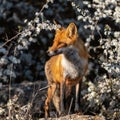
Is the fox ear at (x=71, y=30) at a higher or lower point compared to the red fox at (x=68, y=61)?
higher

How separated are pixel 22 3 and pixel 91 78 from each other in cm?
345

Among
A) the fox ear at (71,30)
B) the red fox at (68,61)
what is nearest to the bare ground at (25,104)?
the red fox at (68,61)

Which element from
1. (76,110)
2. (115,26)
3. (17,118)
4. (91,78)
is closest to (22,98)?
(76,110)

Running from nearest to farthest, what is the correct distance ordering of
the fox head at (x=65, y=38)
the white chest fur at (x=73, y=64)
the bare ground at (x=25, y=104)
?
the bare ground at (x=25, y=104) < the fox head at (x=65, y=38) < the white chest fur at (x=73, y=64)

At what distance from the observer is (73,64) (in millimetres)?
10445

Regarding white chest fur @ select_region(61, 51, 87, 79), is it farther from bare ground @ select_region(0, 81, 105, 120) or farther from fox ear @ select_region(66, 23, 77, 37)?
bare ground @ select_region(0, 81, 105, 120)

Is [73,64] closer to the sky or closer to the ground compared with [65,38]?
closer to the ground

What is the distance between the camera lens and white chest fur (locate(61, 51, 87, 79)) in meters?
10.4

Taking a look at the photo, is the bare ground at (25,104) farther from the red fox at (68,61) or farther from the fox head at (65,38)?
the fox head at (65,38)

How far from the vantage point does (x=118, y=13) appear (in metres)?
11.5

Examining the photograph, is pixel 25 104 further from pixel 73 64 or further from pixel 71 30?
pixel 71 30

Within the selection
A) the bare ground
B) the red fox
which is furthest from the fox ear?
the bare ground

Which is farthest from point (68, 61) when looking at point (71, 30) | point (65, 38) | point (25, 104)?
point (25, 104)

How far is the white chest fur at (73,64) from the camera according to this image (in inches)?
409
